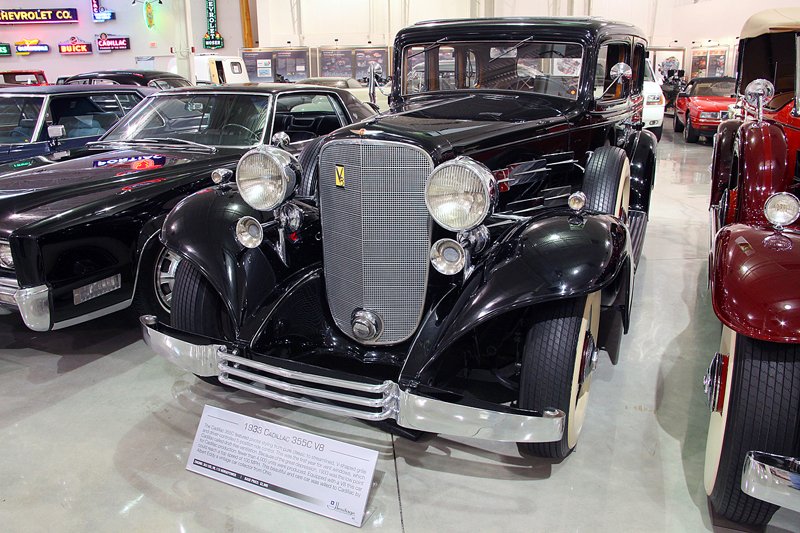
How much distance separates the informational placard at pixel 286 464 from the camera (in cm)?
215

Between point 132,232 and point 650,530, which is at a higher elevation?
point 132,232

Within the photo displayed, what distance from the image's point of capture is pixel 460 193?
2197 millimetres

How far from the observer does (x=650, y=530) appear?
2.12m

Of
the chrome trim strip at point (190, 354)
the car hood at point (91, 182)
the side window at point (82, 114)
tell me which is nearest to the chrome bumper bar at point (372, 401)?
the chrome trim strip at point (190, 354)


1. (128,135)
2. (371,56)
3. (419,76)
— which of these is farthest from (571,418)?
(371,56)

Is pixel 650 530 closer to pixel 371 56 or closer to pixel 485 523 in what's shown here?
pixel 485 523

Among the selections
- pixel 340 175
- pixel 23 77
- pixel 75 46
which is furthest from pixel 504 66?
pixel 75 46

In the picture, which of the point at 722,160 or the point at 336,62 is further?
the point at 336,62

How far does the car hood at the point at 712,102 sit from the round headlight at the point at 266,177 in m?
10.5

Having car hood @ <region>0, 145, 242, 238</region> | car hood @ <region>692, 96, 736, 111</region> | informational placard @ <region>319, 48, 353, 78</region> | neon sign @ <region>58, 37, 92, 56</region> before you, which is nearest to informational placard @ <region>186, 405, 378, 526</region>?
car hood @ <region>0, 145, 242, 238</region>

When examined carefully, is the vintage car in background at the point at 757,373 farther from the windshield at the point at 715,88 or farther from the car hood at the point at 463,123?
the windshield at the point at 715,88

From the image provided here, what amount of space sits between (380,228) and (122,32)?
1890 centimetres

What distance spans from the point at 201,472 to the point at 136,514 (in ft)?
0.87

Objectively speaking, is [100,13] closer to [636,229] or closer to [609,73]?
[609,73]
